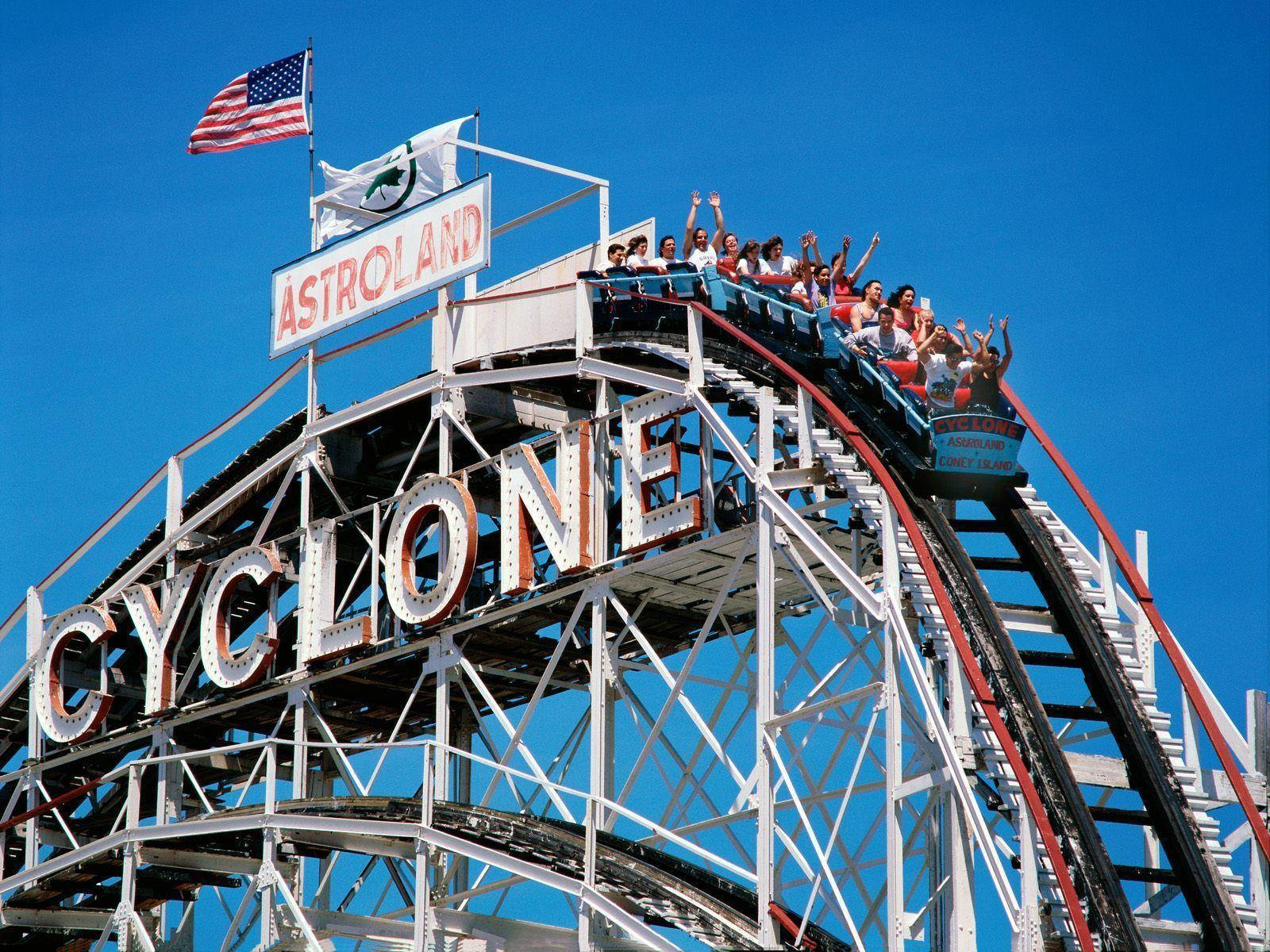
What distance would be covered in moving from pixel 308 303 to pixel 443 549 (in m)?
5.43

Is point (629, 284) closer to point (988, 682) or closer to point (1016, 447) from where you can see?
point (1016, 447)

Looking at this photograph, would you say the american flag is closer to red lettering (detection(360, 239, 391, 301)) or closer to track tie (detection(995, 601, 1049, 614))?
red lettering (detection(360, 239, 391, 301))

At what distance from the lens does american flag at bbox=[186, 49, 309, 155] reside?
38688mm

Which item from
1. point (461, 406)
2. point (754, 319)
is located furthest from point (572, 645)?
point (754, 319)

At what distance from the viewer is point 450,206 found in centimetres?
3400

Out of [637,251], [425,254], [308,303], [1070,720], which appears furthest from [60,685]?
[1070,720]

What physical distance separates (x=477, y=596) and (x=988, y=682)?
1161cm

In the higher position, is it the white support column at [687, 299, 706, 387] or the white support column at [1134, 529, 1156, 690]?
the white support column at [687, 299, 706, 387]

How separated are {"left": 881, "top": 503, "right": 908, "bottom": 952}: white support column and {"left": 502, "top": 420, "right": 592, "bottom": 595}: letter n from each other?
6947 millimetres

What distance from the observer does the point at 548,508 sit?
1254 inches

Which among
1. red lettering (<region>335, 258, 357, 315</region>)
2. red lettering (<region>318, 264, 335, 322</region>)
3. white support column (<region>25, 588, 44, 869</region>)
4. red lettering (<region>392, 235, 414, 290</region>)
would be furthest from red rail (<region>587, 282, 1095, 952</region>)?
white support column (<region>25, 588, 44, 869</region>)

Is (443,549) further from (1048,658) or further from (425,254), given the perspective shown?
(1048,658)

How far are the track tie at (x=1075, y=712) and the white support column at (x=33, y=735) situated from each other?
20.9 m

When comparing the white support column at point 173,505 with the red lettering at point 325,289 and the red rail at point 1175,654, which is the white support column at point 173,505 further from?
the red rail at point 1175,654
